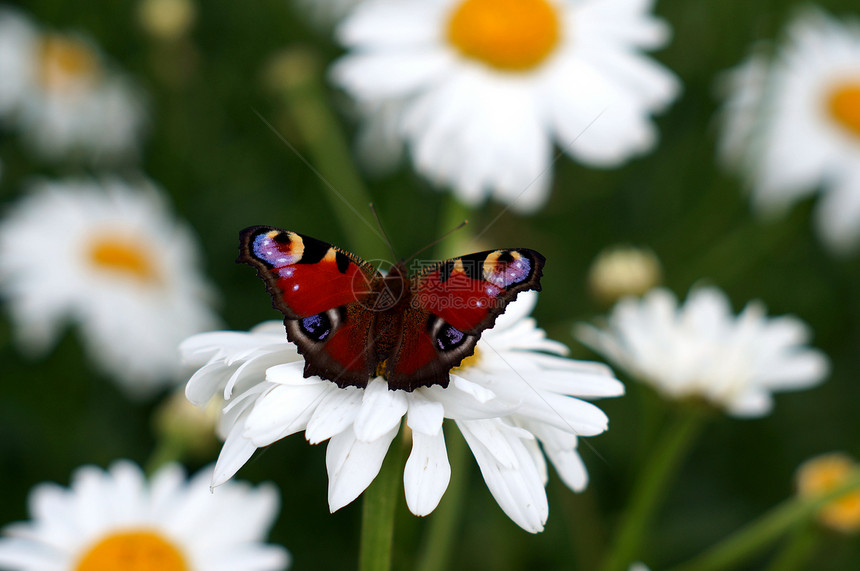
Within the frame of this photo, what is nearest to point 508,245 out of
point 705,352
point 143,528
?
point 705,352

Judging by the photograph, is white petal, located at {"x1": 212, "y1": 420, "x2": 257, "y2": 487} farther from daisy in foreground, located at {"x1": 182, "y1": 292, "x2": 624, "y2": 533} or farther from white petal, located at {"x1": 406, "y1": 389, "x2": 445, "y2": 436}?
white petal, located at {"x1": 406, "y1": 389, "x2": 445, "y2": 436}

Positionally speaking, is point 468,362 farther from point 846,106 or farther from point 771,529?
point 846,106

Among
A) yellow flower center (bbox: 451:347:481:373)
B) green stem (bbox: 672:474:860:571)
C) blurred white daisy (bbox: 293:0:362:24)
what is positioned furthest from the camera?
blurred white daisy (bbox: 293:0:362:24)

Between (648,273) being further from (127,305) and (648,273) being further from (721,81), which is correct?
(127,305)

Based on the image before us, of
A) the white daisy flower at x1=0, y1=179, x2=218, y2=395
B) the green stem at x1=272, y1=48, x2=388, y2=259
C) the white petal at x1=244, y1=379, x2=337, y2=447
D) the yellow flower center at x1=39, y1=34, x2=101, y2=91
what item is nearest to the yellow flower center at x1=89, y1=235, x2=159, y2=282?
the white daisy flower at x1=0, y1=179, x2=218, y2=395

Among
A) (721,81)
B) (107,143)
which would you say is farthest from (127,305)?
(721,81)

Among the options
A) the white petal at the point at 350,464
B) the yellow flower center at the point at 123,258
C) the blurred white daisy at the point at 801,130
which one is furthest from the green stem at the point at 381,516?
the yellow flower center at the point at 123,258
